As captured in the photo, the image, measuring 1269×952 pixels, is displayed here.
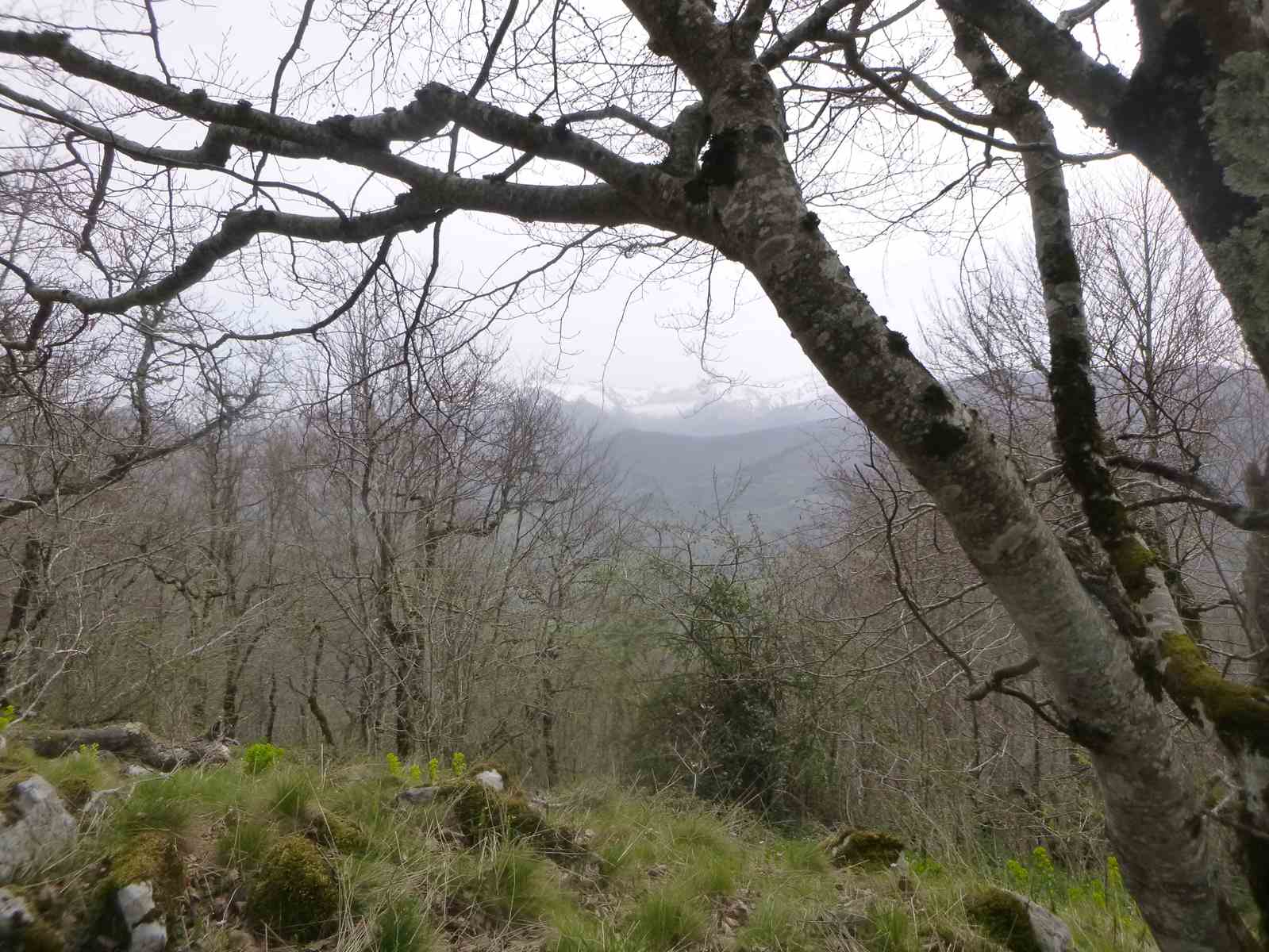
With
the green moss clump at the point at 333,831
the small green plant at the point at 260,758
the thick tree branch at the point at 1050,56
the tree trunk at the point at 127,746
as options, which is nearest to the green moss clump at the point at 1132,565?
the thick tree branch at the point at 1050,56

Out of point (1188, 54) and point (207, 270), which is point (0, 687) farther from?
point (1188, 54)

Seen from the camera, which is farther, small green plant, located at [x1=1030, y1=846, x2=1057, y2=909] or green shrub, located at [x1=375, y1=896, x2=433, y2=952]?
small green plant, located at [x1=1030, y1=846, x2=1057, y2=909]

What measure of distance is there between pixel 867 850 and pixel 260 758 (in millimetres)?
3358

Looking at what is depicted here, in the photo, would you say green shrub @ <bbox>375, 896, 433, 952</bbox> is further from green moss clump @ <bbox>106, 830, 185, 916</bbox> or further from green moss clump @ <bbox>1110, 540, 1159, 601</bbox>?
green moss clump @ <bbox>1110, 540, 1159, 601</bbox>

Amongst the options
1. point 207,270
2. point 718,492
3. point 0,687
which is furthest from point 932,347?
point 0,687

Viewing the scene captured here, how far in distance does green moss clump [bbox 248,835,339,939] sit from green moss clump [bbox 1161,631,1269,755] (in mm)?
2448

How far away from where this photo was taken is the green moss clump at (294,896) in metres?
2.12

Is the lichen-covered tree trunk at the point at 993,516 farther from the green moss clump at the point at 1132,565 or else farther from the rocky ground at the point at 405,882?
the rocky ground at the point at 405,882

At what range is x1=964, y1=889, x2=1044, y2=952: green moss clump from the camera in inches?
95.8

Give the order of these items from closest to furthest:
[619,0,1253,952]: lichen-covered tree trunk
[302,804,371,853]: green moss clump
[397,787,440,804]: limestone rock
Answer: [619,0,1253,952]: lichen-covered tree trunk
[302,804,371,853]: green moss clump
[397,787,440,804]: limestone rock

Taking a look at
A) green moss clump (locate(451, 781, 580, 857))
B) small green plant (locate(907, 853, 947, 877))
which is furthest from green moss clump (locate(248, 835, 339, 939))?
small green plant (locate(907, 853, 947, 877))

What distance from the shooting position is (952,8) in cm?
136

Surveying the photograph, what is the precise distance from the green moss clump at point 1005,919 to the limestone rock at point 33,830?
3.16 meters

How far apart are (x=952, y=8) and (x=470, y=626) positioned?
7673 mm
